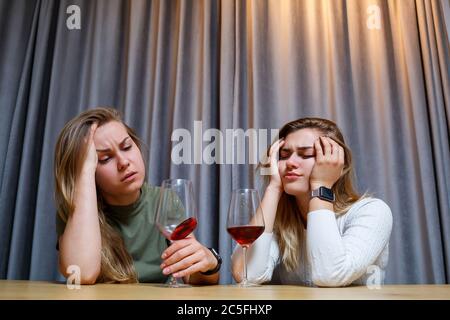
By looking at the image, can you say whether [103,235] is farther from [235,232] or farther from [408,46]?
[408,46]

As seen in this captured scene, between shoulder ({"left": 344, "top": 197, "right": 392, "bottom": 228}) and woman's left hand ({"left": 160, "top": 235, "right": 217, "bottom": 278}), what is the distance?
38 cm

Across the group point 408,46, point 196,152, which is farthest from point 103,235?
point 408,46

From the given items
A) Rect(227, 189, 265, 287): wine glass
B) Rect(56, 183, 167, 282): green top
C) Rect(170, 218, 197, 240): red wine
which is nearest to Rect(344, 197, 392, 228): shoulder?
Rect(227, 189, 265, 287): wine glass

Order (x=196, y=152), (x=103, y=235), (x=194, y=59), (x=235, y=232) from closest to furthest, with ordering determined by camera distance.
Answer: (x=235, y=232) → (x=103, y=235) → (x=196, y=152) → (x=194, y=59)

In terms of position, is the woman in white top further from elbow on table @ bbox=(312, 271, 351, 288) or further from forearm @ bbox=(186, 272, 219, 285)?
forearm @ bbox=(186, 272, 219, 285)

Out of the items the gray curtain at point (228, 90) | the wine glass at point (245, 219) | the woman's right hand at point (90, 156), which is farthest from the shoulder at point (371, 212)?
the gray curtain at point (228, 90)

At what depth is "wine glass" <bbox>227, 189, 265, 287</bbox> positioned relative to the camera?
2.67 ft

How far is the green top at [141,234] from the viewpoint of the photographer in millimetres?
1131

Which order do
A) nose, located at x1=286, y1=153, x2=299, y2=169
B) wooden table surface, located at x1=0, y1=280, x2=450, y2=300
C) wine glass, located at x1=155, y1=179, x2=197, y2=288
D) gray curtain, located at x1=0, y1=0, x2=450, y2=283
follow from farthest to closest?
gray curtain, located at x1=0, y1=0, x2=450, y2=283 < nose, located at x1=286, y1=153, x2=299, y2=169 < wine glass, located at x1=155, y1=179, x2=197, y2=288 < wooden table surface, located at x1=0, y1=280, x2=450, y2=300

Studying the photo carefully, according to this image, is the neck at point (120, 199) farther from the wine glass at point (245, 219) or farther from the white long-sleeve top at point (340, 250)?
the wine glass at point (245, 219)

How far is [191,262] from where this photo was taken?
2.75 ft
